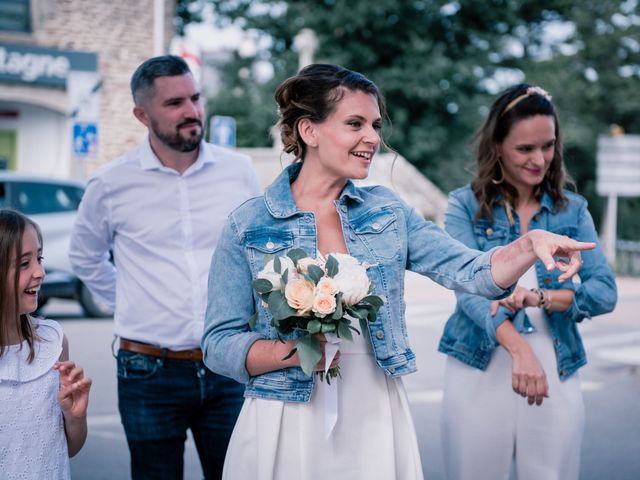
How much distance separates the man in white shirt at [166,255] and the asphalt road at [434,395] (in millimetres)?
2444

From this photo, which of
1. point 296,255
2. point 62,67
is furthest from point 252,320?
point 62,67

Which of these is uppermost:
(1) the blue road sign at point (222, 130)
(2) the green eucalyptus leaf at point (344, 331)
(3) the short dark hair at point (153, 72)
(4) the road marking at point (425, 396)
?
(1) the blue road sign at point (222, 130)

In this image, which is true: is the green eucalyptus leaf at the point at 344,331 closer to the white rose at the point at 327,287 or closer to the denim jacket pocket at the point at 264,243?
the white rose at the point at 327,287

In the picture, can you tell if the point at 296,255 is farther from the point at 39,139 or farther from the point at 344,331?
the point at 39,139

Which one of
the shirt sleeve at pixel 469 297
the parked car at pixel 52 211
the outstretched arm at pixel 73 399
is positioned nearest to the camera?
the outstretched arm at pixel 73 399

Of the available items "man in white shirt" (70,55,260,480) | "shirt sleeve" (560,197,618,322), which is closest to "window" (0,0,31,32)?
"man in white shirt" (70,55,260,480)

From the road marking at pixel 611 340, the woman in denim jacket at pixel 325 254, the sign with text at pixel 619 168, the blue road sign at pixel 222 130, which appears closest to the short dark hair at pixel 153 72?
the woman in denim jacket at pixel 325 254

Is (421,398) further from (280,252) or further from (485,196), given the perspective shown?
(280,252)

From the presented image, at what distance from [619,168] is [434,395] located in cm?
1563

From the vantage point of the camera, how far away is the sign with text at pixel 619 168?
22359 mm

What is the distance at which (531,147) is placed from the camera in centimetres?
387

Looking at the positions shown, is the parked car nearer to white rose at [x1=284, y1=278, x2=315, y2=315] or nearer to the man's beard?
the man's beard

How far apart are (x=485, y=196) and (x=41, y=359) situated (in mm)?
1910

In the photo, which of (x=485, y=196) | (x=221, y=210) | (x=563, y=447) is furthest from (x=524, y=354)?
(x=221, y=210)
